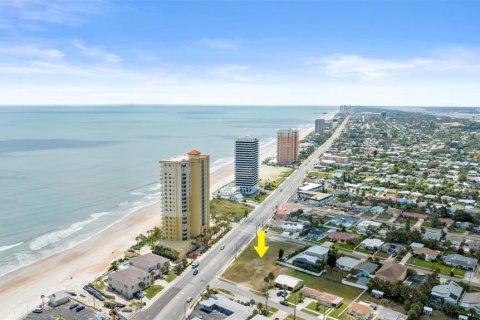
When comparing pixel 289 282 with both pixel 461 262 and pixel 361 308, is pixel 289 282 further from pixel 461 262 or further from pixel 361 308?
pixel 461 262

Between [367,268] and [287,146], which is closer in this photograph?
[367,268]

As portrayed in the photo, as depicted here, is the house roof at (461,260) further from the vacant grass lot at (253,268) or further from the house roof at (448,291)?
the vacant grass lot at (253,268)

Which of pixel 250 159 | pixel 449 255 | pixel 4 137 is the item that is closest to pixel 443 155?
pixel 250 159

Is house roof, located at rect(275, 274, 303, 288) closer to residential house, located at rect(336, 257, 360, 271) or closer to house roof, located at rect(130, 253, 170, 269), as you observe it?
residential house, located at rect(336, 257, 360, 271)

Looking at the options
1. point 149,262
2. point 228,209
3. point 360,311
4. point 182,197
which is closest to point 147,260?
point 149,262

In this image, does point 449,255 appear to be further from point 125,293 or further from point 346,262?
point 125,293

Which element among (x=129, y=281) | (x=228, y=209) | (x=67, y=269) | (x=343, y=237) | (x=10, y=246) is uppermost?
(x=129, y=281)
